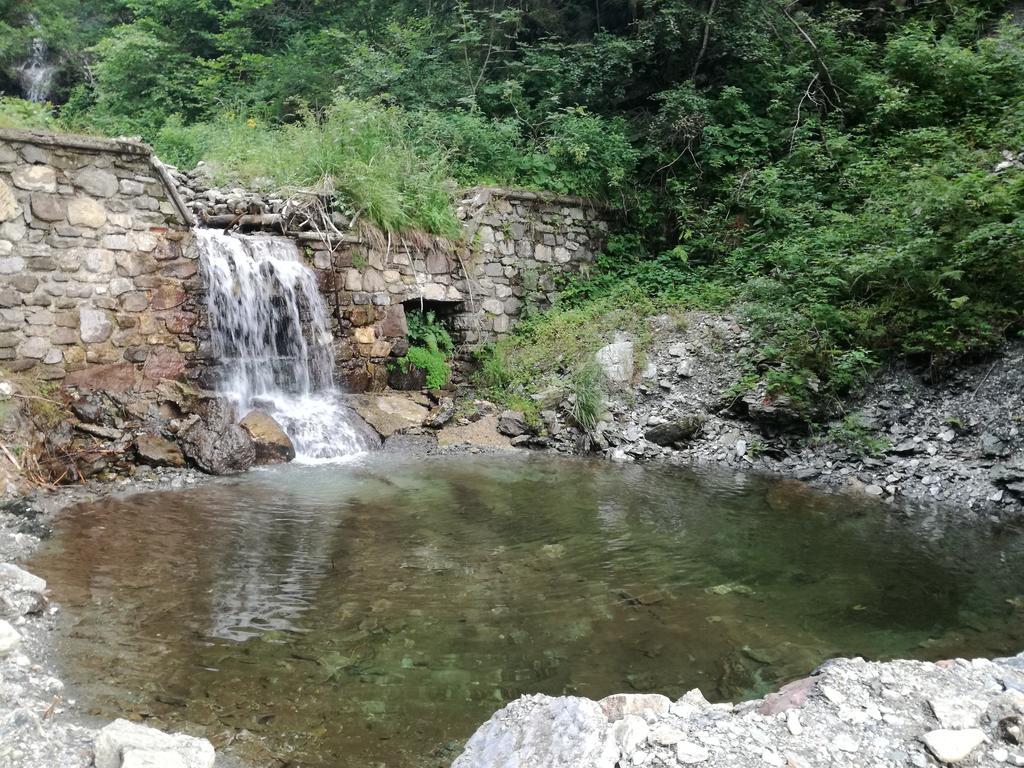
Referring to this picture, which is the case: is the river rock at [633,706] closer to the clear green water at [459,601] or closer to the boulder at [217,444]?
the clear green water at [459,601]

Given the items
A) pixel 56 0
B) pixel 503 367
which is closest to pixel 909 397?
pixel 503 367

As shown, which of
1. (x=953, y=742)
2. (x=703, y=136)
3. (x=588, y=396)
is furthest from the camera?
(x=703, y=136)

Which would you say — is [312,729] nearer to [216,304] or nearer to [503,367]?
[216,304]

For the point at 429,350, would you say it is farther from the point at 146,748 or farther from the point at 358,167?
the point at 146,748

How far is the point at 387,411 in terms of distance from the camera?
7.94 meters

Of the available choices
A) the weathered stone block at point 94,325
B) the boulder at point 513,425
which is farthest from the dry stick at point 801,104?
the weathered stone block at point 94,325

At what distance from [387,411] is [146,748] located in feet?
19.2

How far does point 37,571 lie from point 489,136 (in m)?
7.82

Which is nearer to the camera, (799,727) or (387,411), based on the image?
(799,727)

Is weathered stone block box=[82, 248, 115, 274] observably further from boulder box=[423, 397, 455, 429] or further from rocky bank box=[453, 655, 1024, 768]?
rocky bank box=[453, 655, 1024, 768]

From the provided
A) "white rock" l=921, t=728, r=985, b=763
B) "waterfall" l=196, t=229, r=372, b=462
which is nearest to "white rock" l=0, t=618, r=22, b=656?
"white rock" l=921, t=728, r=985, b=763

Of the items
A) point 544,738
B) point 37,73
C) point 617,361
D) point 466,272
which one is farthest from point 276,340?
point 37,73

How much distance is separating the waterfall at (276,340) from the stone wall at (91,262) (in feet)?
0.90

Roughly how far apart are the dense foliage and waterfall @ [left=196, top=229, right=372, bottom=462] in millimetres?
1316
